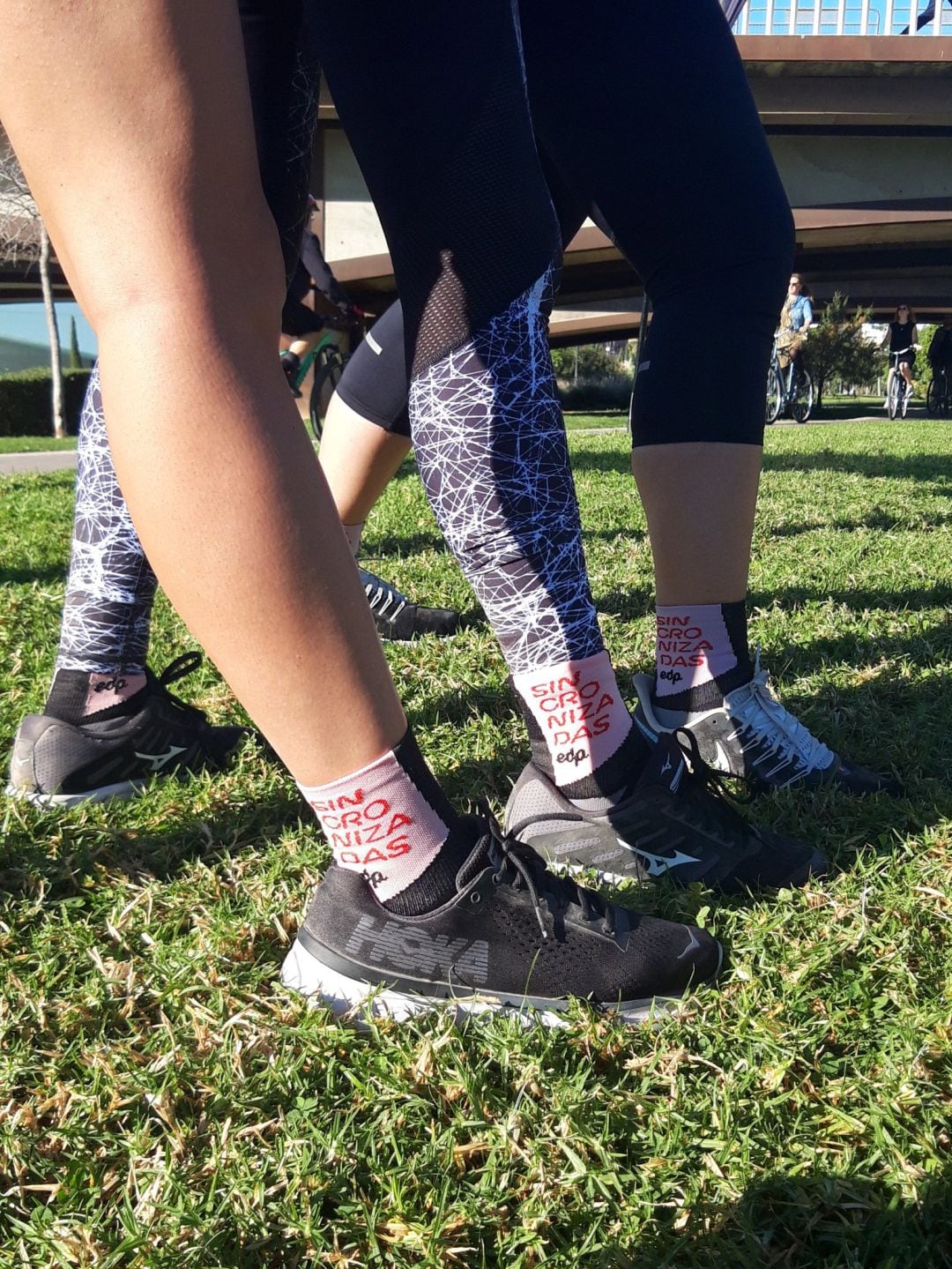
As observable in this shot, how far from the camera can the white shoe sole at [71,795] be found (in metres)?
1.57

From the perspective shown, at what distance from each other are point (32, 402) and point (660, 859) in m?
24.3

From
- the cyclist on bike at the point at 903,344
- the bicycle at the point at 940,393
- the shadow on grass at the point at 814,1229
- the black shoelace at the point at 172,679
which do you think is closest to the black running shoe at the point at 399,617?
the black shoelace at the point at 172,679

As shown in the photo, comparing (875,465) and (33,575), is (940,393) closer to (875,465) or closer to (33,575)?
(875,465)

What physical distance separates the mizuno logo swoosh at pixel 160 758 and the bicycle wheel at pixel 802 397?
15.5m

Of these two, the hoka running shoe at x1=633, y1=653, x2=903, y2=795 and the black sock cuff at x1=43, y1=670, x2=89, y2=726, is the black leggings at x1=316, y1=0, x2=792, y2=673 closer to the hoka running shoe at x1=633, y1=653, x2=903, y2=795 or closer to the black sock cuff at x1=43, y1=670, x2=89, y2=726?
the hoka running shoe at x1=633, y1=653, x2=903, y2=795

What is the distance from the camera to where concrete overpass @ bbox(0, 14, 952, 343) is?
17.3 meters

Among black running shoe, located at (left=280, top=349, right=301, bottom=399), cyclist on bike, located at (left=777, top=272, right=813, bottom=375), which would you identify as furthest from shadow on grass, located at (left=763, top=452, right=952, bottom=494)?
cyclist on bike, located at (left=777, top=272, right=813, bottom=375)

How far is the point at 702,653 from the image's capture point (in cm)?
162

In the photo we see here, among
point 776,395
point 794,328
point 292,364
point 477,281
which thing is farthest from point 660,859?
point 794,328

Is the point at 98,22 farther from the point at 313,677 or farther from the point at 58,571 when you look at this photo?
the point at 58,571

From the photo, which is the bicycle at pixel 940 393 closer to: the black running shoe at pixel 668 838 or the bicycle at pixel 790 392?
the bicycle at pixel 790 392

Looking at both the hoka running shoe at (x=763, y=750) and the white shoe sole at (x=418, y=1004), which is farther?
the hoka running shoe at (x=763, y=750)

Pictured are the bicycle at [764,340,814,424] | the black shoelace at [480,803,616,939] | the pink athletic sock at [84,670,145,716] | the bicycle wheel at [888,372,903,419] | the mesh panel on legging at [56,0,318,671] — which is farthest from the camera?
the bicycle wheel at [888,372,903,419]

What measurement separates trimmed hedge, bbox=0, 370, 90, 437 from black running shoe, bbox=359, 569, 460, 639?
2164 cm
